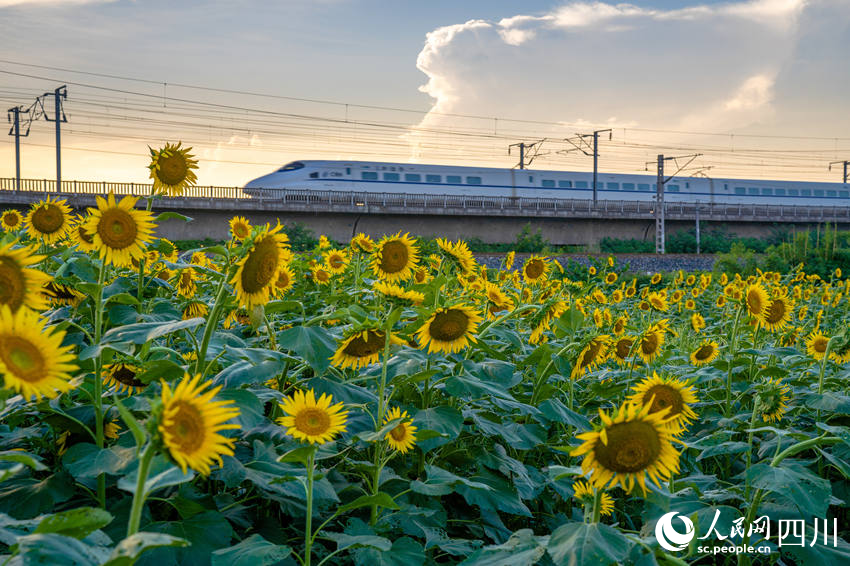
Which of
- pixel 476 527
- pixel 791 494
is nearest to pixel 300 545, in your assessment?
pixel 476 527

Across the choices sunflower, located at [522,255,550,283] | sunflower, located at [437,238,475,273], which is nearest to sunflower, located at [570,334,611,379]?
sunflower, located at [437,238,475,273]

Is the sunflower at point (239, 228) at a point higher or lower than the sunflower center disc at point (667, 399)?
higher

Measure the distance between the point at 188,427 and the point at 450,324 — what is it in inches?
59.4

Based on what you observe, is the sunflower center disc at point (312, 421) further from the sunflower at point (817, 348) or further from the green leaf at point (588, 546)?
the sunflower at point (817, 348)

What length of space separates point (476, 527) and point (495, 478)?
0.21 metres

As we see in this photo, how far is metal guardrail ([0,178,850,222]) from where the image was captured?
36969 mm

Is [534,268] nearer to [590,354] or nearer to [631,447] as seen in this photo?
[590,354]

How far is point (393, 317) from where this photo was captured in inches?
80.5

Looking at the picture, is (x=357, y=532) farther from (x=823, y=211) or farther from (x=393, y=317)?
(x=823, y=211)

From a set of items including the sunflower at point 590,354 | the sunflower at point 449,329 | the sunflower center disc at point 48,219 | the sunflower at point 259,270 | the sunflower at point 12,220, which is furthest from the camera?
the sunflower at point 12,220

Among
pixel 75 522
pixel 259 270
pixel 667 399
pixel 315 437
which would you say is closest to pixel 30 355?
pixel 75 522

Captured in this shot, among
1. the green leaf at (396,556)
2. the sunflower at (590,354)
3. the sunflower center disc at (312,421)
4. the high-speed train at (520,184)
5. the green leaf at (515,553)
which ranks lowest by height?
the green leaf at (396,556)

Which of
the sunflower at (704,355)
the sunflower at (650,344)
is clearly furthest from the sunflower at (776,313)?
the sunflower at (650,344)

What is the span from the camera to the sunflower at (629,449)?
58.6 inches
